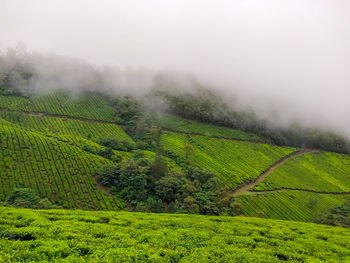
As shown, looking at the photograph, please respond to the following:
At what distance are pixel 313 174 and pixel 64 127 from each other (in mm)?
127446

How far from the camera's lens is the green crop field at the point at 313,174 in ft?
311

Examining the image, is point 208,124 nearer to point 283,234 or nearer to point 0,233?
point 283,234

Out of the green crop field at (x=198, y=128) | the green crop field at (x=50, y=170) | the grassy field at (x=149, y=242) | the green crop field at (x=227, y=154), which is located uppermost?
the grassy field at (x=149, y=242)

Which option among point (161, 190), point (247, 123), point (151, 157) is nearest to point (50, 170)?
point (161, 190)

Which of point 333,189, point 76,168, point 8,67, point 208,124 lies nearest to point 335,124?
point 333,189

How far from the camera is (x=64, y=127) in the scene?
108188 millimetres

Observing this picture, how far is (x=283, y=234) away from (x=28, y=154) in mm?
70328

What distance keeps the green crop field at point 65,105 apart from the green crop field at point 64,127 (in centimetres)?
901

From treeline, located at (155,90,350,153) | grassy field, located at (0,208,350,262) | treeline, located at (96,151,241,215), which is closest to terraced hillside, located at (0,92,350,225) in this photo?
treeline, located at (96,151,241,215)

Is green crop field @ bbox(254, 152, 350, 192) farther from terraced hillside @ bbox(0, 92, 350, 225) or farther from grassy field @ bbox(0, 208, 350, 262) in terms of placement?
grassy field @ bbox(0, 208, 350, 262)

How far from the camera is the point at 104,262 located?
11570 mm

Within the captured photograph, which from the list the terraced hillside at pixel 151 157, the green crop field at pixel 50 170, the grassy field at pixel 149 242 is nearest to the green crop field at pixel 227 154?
the terraced hillside at pixel 151 157

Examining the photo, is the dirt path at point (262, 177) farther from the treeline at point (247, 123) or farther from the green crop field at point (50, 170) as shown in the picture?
the green crop field at point (50, 170)

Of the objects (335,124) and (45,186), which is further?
(335,124)
